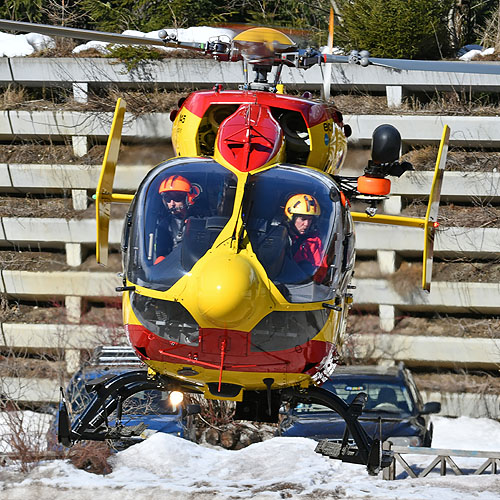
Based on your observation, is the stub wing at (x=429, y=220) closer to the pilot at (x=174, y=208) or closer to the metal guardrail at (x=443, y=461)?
the pilot at (x=174, y=208)

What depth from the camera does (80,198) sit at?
18.5 metres

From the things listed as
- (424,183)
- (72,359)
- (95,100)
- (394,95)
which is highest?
(394,95)

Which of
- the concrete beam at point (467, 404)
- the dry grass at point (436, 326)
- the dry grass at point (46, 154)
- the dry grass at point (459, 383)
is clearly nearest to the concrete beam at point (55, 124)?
the dry grass at point (46, 154)

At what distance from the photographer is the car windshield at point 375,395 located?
44.2 feet

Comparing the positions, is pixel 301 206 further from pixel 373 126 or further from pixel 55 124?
pixel 55 124

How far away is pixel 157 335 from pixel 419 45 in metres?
12.6

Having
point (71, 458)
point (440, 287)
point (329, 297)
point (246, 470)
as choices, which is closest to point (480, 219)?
point (440, 287)

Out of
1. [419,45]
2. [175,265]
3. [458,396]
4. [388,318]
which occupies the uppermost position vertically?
[419,45]

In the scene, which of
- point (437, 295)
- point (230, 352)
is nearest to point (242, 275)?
point (230, 352)

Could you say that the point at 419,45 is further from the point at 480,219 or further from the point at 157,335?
the point at 157,335

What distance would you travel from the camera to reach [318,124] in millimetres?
9555

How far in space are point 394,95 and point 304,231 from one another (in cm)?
1065

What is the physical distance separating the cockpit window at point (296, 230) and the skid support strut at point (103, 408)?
64.5 inches

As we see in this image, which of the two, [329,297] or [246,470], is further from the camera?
[246,470]
